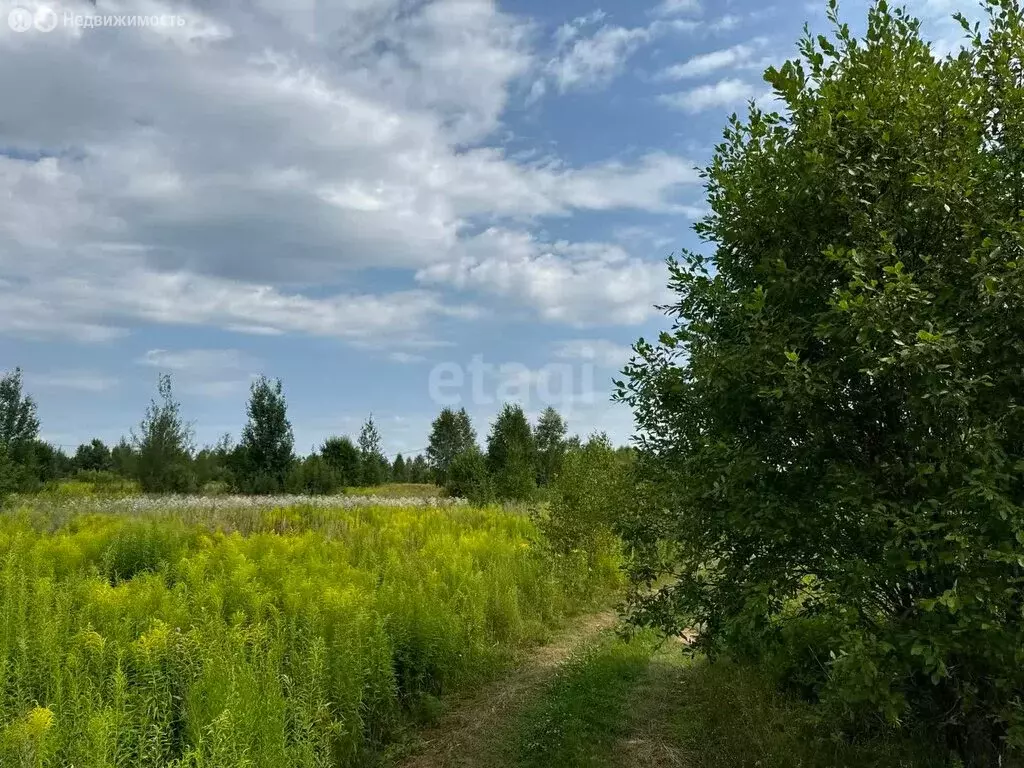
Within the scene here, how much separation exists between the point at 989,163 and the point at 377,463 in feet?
142

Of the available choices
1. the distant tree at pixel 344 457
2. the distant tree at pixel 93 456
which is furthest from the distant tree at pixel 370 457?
the distant tree at pixel 93 456

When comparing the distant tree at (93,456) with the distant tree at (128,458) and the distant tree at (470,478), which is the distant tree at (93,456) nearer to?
the distant tree at (128,458)

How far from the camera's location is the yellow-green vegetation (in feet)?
13.3

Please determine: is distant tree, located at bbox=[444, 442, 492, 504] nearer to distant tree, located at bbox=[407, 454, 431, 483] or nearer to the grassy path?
the grassy path

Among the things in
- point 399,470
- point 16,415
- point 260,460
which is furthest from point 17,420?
point 399,470

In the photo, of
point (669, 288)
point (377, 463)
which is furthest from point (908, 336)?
point (377, 463)

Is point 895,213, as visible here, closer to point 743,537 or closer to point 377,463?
point 743,537

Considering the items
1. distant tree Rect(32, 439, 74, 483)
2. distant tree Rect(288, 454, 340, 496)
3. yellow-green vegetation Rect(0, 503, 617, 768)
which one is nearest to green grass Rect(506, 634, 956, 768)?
yellow-green vegetation Rect(0, 503, 617, 768)

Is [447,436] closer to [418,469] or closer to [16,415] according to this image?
[418,469]

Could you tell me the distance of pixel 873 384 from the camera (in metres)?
4.59

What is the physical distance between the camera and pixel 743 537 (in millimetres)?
5223

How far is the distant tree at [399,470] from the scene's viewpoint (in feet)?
205

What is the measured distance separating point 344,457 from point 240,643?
36.6 m

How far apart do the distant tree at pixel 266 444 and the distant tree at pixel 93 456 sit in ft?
102
